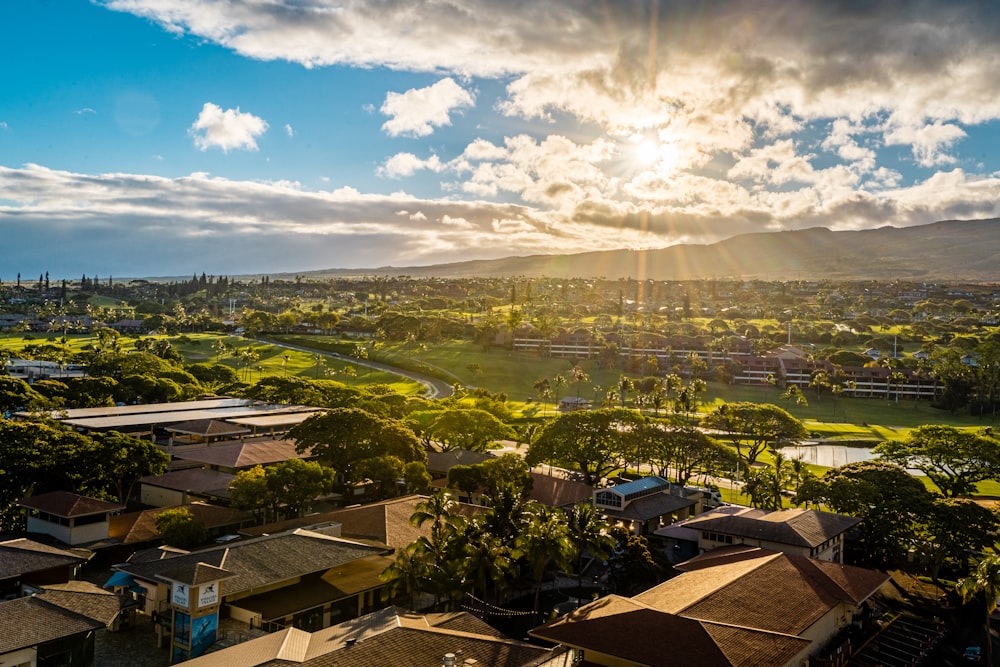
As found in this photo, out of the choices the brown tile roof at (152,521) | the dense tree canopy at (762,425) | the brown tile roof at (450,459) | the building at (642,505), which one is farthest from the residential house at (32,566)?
the dense tree canopy at (762,425)

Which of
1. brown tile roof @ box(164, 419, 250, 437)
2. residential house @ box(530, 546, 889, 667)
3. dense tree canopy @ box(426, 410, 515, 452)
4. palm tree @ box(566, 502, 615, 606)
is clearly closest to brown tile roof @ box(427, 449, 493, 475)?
dense tree canopy @ box(426, 410, 515, 452)

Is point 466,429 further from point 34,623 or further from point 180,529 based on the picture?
point 34,623

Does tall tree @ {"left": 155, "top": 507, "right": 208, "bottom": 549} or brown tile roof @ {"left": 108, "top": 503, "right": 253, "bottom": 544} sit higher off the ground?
tall tree @ {"left": 155, "top": 507, "right": 208, "bottom": 549}

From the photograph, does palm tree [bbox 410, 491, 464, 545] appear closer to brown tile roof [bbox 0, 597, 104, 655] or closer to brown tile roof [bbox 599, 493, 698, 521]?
brown tile roof [bbox 0, 597, 104, 655]

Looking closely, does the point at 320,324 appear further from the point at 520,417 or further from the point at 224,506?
the point at 224,506

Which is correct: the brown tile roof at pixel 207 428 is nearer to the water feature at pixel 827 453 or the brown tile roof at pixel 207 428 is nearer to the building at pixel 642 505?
the building at pixel 642 505

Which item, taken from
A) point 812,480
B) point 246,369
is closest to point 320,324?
point 246,369
